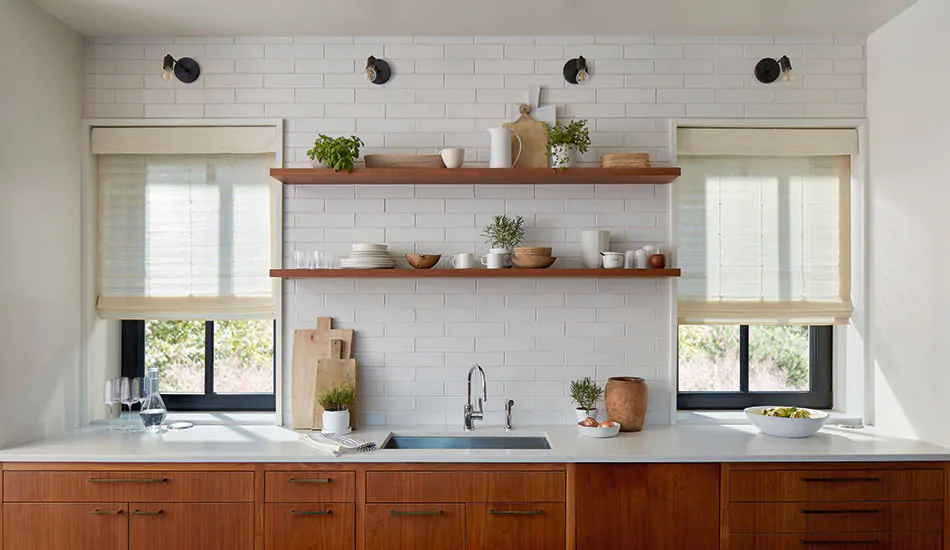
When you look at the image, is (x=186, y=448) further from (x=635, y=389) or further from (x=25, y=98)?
(x=635, y=389)

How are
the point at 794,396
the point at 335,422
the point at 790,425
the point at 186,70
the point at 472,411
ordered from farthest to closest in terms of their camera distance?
the point at 794,396 → the point at 186,70 → the point at 472,411 → the point at 335,422 → the point at 790,425

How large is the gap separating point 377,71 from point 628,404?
6.50ft

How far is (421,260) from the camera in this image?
9.88 feet

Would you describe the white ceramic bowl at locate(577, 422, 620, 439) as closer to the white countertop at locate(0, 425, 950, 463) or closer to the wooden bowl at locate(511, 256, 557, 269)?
the white countertop at locate(0, 425, 950, 463)

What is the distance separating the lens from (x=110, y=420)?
123 inches

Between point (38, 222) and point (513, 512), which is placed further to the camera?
point (38, 222)

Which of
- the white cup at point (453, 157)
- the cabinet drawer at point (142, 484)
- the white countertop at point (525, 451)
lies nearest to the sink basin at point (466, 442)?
the white countertop at point (525, 451)

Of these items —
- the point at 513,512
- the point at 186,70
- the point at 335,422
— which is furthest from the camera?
the point at 186,70

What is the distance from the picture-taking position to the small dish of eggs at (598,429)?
113 inches

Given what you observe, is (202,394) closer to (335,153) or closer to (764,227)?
(335,153)

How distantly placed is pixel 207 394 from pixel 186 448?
30.0 inches

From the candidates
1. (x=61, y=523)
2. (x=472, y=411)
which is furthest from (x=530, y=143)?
(x=61, y=523)

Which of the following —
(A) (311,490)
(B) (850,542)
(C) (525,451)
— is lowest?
(B) (850,542)

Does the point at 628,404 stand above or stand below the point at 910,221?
below
